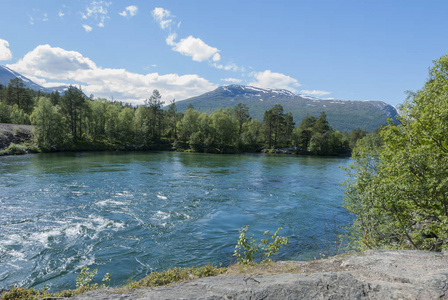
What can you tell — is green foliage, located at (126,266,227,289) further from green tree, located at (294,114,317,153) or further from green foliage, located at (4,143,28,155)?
green tree, located at (294,114,317,153)

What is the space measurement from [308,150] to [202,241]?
106994mm

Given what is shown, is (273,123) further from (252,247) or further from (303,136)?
(252,247)

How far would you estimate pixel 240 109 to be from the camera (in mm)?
134875

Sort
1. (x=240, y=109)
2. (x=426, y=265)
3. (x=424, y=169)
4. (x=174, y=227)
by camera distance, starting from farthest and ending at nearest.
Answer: (x=240, y=109) → (x=174, y=227) → (x=424, y=169) → (x=426, y=265)

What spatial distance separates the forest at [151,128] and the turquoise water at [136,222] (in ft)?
190

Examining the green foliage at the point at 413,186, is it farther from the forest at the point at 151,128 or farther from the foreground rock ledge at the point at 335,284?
the forest at the point at 151,128

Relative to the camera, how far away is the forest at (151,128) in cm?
8862

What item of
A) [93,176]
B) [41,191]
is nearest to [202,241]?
[41,191]

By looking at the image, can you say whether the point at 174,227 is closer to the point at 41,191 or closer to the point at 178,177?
the point at 41,191

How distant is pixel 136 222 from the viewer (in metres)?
18.8

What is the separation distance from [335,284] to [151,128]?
378 ft

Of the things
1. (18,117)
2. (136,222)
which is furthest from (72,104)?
(136,222)

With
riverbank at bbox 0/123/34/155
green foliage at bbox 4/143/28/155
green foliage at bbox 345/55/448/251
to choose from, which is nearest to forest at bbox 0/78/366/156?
riverbank at bbox 0/123/34/155

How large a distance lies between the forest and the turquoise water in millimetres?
57864
